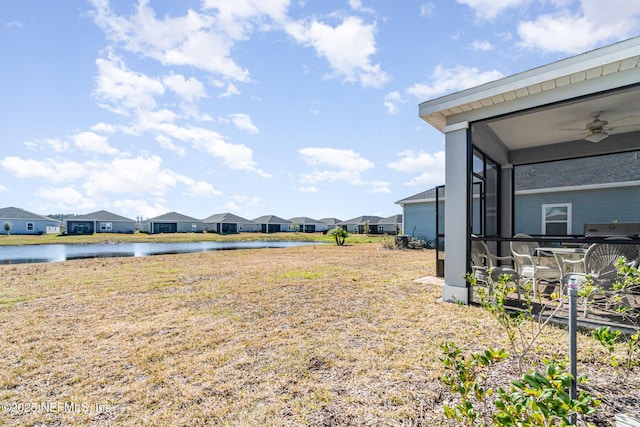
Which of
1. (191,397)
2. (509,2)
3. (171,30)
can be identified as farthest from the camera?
(171,30)

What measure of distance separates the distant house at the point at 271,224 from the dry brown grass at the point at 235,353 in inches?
2012

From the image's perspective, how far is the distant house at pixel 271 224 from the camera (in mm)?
57188

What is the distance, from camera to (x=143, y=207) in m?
67.6

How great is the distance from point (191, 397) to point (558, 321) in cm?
457

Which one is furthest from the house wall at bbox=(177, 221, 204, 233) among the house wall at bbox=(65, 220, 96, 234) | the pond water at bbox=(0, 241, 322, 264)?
the pond water at bbox=(0, 241, 322, 264)

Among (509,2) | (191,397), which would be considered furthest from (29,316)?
(509,2)

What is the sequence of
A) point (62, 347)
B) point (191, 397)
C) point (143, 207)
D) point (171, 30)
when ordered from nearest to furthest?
1. point (191, 397)
2. point (62, 347)
3. point (171, 30)
4. point (143, 207)

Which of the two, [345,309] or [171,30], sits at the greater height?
[171,30]

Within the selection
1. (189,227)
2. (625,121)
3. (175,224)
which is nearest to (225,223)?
(189,227)

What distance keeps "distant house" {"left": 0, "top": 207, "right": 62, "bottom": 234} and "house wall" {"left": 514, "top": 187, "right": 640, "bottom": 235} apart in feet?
189

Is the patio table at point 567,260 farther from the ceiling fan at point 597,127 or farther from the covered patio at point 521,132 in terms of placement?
the ceiling fan at point 597,127

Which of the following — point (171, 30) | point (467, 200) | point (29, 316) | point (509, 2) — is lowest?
point (29, 316)

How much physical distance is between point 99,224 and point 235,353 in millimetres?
54695

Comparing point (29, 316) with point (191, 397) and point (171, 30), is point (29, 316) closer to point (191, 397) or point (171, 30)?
point (191, 397)
